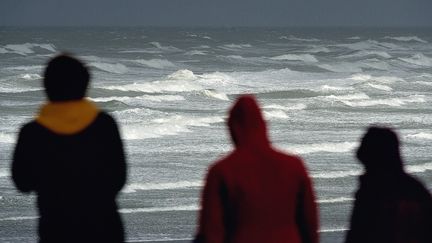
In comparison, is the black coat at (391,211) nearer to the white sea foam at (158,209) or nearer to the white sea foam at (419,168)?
the white sea foam at (158,209)

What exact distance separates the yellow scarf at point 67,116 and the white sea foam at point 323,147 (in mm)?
12607

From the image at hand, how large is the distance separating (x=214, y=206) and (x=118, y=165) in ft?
1.73

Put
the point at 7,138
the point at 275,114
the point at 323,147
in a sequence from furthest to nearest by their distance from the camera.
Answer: the point at 275,114 < the point at 7,138 < the point at 323,147

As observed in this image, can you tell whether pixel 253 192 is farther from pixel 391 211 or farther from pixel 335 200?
pixel 335 200

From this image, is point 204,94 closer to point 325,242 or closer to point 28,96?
point 28,96

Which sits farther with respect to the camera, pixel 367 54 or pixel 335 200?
pixel 367 54

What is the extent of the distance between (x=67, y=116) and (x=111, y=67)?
42509mm

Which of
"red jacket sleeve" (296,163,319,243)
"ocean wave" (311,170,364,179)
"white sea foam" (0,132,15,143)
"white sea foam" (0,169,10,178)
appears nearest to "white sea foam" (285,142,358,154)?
"ocean wave" (311,170,364,179)

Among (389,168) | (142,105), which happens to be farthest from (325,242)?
(142,105)

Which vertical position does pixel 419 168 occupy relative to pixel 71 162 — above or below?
below

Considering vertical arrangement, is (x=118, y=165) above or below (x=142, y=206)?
above

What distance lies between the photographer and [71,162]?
13.2ft

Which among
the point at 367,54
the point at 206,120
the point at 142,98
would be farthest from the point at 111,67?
the point at 206,120

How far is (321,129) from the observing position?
2073 cm
